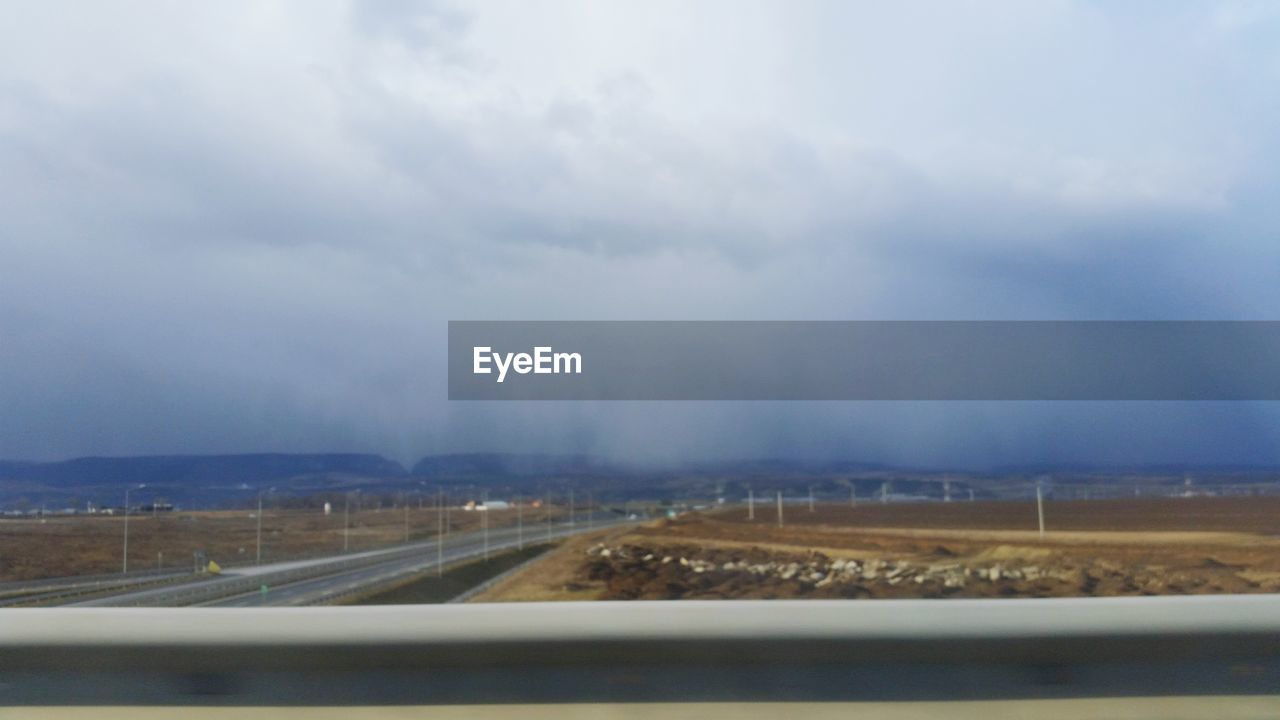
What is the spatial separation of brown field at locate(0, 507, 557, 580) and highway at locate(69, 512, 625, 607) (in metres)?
0.16

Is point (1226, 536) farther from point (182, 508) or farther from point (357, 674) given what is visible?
point (182, 508)

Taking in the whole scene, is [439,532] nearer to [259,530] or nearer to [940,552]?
[259,530]

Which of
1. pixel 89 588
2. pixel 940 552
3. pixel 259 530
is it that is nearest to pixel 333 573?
pixel 259 530

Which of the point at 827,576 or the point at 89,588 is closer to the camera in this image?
the point at 89,588

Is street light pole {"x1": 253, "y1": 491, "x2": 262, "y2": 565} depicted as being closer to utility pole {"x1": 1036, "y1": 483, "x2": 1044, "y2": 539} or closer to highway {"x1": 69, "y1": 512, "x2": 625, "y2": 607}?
highway {"x1": 69, "y1": 512, "x2": 625, "y2": 607}

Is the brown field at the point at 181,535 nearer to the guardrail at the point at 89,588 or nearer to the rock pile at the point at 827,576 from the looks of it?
the guardrail at the point at 89,588

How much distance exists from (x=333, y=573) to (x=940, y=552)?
6.29 metres

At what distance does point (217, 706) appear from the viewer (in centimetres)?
402

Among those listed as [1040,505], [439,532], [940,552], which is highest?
[1040,505]

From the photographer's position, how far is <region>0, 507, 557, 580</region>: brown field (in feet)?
30.6

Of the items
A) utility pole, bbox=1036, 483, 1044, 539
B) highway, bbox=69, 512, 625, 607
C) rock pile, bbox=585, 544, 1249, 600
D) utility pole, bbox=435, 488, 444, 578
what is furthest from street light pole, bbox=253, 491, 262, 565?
utility pole, bbox=1036, 483, 1044, 539

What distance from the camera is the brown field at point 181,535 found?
9.33 m

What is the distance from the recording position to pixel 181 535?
1007cm

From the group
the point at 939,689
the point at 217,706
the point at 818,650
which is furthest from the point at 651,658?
the point at 217,706
